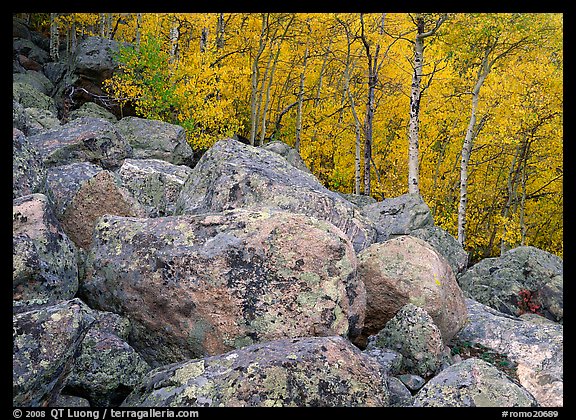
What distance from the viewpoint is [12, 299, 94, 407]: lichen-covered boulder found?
501 cm

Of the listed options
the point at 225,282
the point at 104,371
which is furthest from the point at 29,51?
the point at 104,371

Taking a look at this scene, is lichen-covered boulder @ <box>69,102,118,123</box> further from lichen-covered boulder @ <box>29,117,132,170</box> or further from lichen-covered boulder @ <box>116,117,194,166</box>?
lichen-covered boulder @ <box>29,117,132,170</box>

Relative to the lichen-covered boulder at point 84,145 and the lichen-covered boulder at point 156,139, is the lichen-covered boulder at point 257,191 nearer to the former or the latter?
the lichen-covered boulder at point 84,145

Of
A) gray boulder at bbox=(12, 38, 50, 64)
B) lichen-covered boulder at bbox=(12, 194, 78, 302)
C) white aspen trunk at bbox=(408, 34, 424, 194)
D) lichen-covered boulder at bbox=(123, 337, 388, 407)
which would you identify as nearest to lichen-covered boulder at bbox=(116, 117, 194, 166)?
white aspen trunk at bbox=(408, 34, 424, 194)

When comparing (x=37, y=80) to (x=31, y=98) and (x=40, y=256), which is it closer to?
(x=31, y=98)

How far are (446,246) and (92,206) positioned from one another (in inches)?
447

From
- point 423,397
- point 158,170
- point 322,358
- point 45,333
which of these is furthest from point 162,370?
point 158,170

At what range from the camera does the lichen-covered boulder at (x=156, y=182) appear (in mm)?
11290

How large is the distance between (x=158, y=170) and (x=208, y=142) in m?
13.9

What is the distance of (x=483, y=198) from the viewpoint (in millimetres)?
31984

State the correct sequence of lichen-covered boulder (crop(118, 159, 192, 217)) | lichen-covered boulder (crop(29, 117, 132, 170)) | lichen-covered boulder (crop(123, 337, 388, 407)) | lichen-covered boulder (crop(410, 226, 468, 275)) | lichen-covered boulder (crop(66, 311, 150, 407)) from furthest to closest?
1. lichen-covered boulder (crop(410, 226, 468, 275))
2. lichen-covered boulder (crop(29, 117, 132, 170))
3. lichen-covered boulder (crop(118, 159, 192, 217))
4. lichen-covered boulder (crop(66, 311, 150, 407))
5. lichen-covered boulder (crop(123, 337, 388, 407))

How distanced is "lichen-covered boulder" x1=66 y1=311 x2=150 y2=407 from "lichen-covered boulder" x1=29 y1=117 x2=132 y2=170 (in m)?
7.09

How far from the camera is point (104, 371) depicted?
599cm

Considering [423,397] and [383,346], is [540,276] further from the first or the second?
[423,397]
